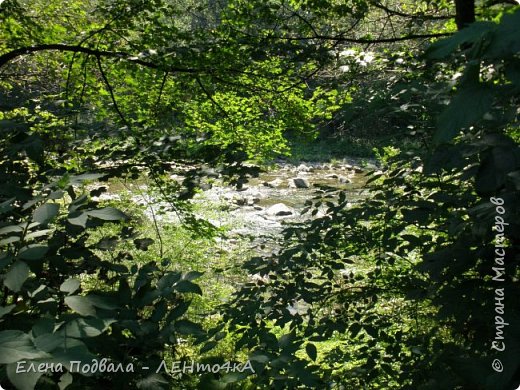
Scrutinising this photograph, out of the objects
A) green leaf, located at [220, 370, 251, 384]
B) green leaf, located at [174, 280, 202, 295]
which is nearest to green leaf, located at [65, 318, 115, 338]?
green leaf, located at [174, 280, 202, 295]

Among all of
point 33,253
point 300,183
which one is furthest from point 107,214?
point 300,183

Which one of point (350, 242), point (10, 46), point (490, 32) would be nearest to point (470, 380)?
point (490, 32)

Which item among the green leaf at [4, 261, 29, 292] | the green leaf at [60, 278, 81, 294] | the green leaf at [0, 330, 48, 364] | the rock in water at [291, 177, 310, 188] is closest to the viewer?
the green leaf at [0, 330, 48, 364]

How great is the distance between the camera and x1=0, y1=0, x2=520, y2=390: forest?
0.89 meters

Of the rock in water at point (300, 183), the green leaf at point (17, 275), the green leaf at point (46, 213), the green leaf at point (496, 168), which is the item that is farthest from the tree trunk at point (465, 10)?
the rock in water at point (300, 183)

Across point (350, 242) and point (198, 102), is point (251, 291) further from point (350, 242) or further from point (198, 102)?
point (198, 102)

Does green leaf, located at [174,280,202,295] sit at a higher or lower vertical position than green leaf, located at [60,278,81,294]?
lower

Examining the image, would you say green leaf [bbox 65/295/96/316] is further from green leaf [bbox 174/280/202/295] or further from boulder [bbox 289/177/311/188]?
boulder [bbox 289/177/311/188]

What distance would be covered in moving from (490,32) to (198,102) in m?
3.34

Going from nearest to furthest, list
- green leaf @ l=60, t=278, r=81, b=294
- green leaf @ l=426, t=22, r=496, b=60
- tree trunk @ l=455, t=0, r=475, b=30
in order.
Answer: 1. green leaf @ l=426, t=22, r=496, b=60
2. green leaf @ l=60, t=278, r=81, b=294
3. tree trunk @ l=455, t=0, r=475, b=30

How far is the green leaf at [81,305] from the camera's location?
2.89 ft

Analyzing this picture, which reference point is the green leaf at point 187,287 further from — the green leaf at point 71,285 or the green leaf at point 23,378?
the green leaf at point 23,378

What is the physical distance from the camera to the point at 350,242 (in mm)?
2512

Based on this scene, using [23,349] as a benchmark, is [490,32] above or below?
above
